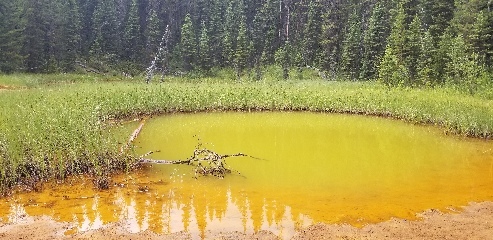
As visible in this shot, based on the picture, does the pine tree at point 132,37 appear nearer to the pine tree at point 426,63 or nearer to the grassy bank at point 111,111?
the grassy bank at point 111,111

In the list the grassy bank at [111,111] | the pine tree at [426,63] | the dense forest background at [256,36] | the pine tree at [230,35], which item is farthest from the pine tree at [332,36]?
the grassy bank at [111,111]

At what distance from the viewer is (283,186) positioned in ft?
29.3

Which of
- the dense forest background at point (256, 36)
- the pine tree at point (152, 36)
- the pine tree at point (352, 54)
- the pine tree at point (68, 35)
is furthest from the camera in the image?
the pine tree at point (152, 36)

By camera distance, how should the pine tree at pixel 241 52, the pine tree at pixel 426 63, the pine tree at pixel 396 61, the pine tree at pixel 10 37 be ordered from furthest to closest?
the pine tree at pixel 241 52, the pine tree at pixel 10 37, the pine tree at pixel 426 63, the pine tree at pixel 396 61

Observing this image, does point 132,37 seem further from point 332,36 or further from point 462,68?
point 462,68

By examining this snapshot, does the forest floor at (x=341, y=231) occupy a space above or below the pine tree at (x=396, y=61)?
below

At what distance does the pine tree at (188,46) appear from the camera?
40500mm

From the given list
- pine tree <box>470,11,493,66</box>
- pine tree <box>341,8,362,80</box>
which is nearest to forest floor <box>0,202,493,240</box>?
pine tree <box>470,11,493,66</box>

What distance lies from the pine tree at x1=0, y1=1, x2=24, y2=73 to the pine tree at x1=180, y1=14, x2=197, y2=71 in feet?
44.2

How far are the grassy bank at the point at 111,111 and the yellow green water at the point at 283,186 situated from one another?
2.05 ft

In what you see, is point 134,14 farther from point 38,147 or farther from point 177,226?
point 177,226

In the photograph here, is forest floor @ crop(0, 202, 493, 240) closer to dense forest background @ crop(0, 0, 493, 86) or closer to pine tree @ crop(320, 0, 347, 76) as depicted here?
dense forest background @ crop(0, 0, 493, 86)

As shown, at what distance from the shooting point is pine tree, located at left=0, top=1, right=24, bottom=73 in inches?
1272

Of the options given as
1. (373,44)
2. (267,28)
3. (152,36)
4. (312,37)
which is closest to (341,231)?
(373,44)
